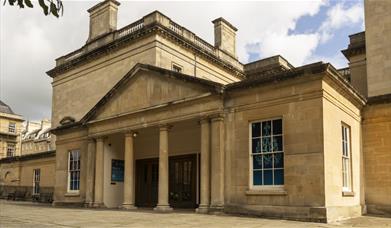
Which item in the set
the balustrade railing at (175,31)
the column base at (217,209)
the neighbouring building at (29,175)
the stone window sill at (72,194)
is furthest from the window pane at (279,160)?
the neighbouring building at (29,175)

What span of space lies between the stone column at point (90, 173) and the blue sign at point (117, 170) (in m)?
0.85

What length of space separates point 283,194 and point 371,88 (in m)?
10.4

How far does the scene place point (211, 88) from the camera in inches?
566

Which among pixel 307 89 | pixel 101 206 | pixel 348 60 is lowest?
pixel 101 206

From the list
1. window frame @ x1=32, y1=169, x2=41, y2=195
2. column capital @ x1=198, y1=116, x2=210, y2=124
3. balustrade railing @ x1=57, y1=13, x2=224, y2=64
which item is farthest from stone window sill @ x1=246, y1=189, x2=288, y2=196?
window frame @ x1=32, y1=169, x2=41, y2=195

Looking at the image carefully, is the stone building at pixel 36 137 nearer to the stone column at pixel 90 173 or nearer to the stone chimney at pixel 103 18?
the stone chimney at pixel 103 18

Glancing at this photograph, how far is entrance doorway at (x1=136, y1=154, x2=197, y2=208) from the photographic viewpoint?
59.9 ft

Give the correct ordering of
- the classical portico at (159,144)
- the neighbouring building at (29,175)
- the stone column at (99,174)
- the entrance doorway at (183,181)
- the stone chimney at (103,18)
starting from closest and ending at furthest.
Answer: the classical portico at (159,144) → the entrance doorway at (183,181) → the stone column at (99,174) → the stone chimney at (103,18) → the neighbouring building at (29,175)

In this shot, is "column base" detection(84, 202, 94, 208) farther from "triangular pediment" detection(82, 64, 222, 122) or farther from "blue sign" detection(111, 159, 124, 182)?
"triangular pediment" detection(82, 64, 222, 122)

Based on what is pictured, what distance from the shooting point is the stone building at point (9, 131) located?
59.5m

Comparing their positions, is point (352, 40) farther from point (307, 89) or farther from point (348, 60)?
point (307, 89)

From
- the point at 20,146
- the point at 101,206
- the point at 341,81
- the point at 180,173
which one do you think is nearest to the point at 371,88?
the point at 341,81

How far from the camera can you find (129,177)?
1708 cm

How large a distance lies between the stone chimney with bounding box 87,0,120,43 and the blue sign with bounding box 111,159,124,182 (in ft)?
40.2
